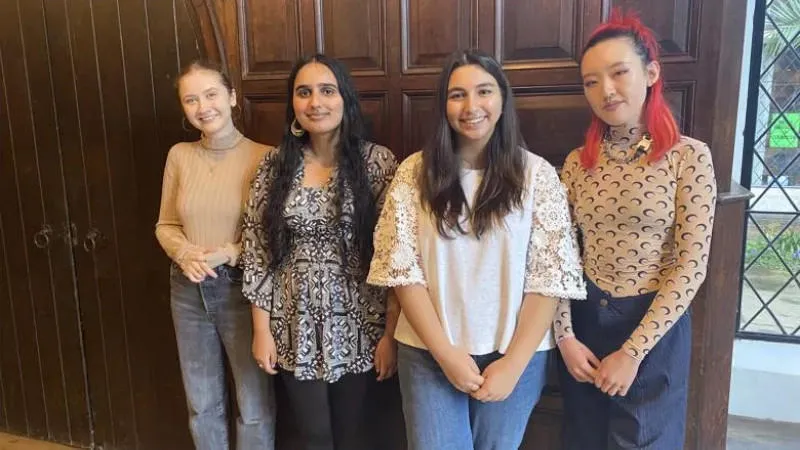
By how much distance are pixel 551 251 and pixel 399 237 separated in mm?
330

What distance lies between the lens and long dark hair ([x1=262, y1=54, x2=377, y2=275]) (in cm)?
156

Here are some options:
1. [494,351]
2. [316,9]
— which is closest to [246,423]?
[494,351]

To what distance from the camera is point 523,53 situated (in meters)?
1.66

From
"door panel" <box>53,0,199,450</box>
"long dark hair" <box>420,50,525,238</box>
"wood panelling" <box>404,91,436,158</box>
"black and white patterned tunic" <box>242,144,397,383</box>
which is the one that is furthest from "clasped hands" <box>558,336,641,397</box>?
"door panel" <box>53,0,199,450</box>

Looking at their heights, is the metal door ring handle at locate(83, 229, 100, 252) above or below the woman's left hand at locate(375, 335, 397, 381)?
above

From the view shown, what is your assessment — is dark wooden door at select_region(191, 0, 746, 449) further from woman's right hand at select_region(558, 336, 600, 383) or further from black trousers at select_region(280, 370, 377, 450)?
black trousers at select_region(280, 370, 377, 450)

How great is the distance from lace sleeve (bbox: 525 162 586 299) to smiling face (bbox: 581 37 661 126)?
8.0 inches

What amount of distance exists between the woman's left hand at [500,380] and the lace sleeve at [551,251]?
0.54 feet

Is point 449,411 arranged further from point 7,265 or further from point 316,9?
point 7,265

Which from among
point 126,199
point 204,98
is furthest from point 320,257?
point 126,199

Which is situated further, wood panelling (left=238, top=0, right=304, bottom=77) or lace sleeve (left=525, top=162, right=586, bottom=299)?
wood panelling (left=238, top=0, right=304, bottom=77)

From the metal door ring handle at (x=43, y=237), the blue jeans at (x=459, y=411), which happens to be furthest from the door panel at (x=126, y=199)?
the blue jeans at (x=459, y=411)

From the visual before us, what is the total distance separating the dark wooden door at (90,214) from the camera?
6.73ft

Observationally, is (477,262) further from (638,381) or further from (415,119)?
(415,119)
